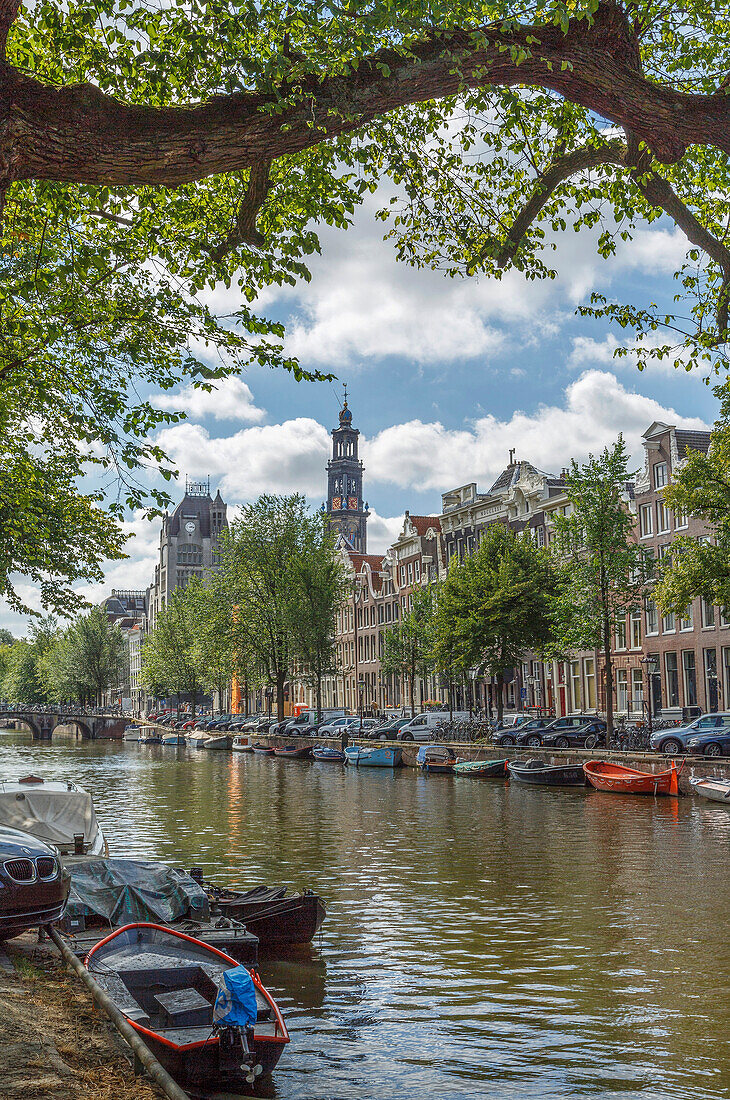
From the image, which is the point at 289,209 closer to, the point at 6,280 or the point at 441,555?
the point at 6,280

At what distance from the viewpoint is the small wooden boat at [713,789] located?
32.8 metres

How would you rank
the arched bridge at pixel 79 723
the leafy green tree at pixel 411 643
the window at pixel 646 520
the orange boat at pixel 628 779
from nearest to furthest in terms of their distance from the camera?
1. the orange boat at pixel 628 779
2. the window at pixel 646 520
3. the leafy green tree at pixel 411 643
4. the arched bridge at pixel 79 723

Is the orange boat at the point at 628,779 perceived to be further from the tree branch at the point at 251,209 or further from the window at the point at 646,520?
the tree branch at the point at 251,209

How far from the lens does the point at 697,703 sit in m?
53.0

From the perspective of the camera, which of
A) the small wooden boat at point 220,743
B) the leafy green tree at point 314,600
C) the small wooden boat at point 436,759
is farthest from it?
the small wooden boat at point 220,743

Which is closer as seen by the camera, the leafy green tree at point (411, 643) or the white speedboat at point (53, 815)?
the white speedboat at point (53, 815)

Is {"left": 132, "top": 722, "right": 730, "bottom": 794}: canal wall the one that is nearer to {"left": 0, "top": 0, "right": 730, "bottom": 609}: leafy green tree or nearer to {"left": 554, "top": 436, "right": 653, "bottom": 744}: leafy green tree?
{"left": 554, "top": 436, "right": 653, "bottom": 744}: leafy green tree

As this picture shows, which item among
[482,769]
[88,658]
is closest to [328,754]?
[482,769]

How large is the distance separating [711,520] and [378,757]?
2597 centimetres

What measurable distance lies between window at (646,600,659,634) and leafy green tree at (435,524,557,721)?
534 cm

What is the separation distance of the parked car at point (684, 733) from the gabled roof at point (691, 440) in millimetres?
18156

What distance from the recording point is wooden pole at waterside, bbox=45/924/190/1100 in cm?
730

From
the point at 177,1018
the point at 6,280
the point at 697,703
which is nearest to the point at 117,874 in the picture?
the point at 177,1018

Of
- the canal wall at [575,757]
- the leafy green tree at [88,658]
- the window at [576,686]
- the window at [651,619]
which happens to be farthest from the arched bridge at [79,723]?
the window at [651,619]
